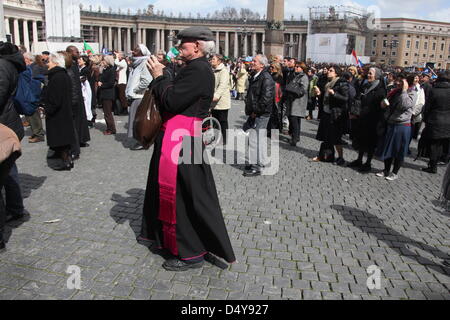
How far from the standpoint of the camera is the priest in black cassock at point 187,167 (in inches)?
138

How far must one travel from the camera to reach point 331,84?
8.12 metres

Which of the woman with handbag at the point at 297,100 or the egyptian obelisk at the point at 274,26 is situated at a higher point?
the egyptian obelisk at the point at 274,26

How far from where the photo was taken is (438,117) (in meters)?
8.23

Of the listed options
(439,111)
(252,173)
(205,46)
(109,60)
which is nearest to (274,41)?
(109,60)

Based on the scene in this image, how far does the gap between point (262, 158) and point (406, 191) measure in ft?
8.44

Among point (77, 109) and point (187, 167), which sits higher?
point (77, 109)

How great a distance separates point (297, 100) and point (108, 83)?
4901 millimetres

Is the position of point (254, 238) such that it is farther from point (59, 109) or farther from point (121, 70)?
point (121, 70)

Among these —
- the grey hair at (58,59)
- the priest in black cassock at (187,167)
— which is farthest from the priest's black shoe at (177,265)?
the grey hair at (58,59)

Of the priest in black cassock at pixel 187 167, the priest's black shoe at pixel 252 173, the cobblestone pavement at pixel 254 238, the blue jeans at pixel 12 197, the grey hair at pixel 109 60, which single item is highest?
the grey hair at pixel 109 60

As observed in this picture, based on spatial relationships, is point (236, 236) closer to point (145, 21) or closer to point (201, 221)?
point (201, 221)

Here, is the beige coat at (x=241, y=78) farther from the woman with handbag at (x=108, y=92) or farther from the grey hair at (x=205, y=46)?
the grey hair at (x=205, y=46)

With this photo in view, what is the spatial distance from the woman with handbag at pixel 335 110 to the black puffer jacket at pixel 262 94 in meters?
1.56
